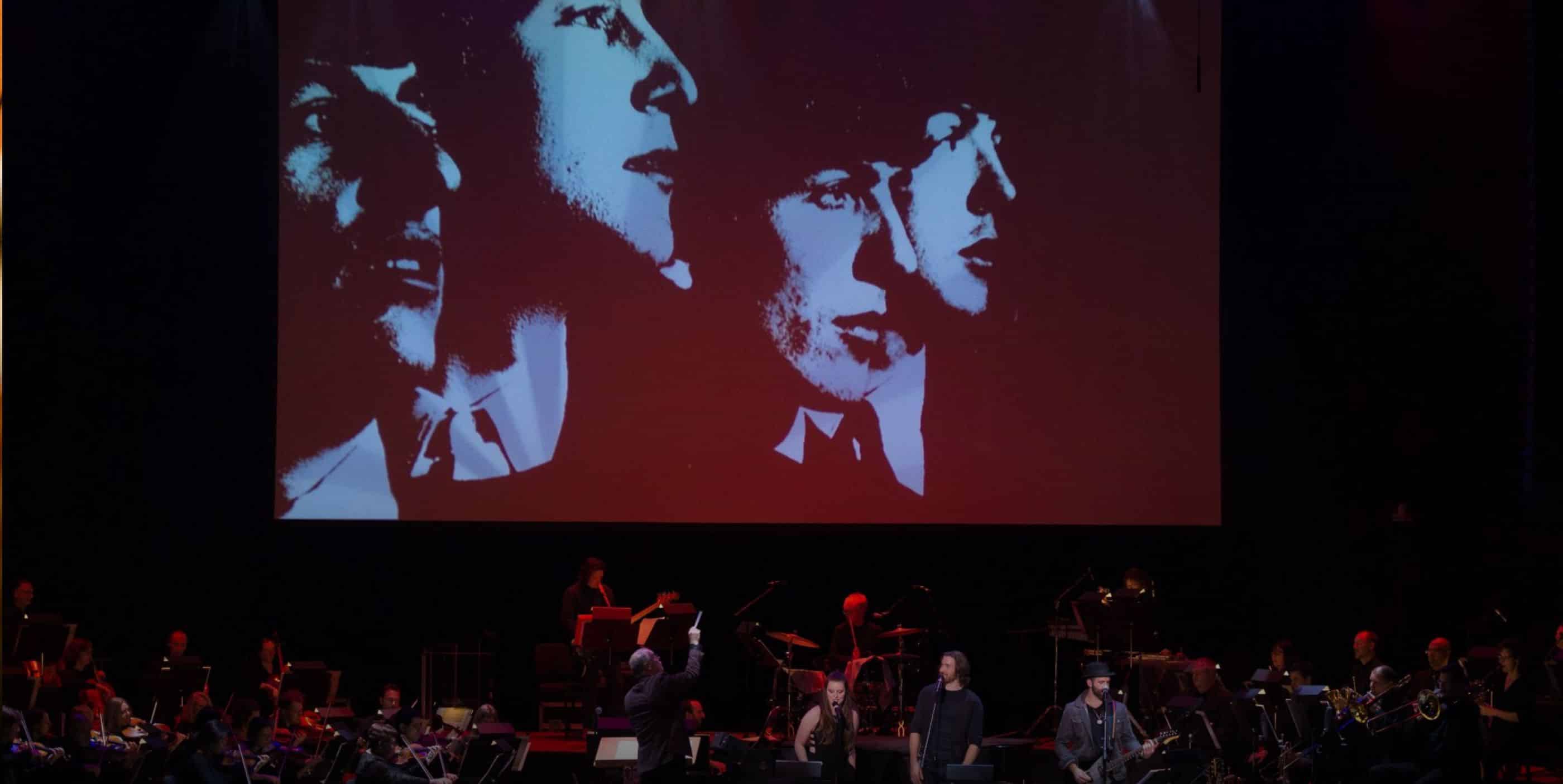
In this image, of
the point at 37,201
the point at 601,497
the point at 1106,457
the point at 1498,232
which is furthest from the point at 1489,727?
the point at 37,201

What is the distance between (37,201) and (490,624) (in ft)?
15.6

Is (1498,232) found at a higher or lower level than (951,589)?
higher

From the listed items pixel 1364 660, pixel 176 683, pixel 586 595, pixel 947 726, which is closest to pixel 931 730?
pixel 947 726

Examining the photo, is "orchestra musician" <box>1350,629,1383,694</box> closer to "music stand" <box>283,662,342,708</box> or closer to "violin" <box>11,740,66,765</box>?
"music stand" <box>283,662,342,708</box>

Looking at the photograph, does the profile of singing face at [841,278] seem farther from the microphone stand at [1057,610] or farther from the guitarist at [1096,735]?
the guitarist at [1096,735]

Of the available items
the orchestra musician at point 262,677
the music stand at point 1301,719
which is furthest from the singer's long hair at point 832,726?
the orchestra musician at point 262,677

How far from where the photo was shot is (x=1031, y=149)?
37.1 feet

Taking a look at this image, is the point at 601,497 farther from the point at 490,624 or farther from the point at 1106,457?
the point at 1106,457

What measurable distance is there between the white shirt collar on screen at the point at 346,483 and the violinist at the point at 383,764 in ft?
9.70

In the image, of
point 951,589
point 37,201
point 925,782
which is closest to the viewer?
point 925,782

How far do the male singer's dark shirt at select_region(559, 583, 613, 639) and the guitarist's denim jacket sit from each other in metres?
3.97

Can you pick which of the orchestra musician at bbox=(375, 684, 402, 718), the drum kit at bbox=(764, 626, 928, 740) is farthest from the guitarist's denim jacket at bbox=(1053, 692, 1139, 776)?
the orchestra musician at bbox=(375, 684, 402, 718)

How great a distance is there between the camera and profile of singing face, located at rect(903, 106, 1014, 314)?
36.9ft

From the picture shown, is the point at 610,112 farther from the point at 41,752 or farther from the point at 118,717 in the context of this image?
the point at 41,752
